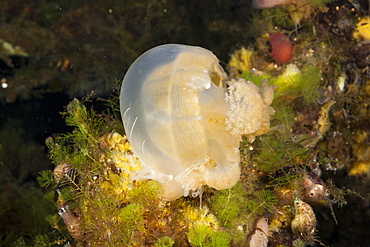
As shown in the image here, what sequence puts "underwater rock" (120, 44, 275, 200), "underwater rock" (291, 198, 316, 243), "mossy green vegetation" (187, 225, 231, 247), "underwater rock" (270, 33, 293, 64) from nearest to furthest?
"underwater rock" (120, 44, 275, 200) → "mossy green vegetation" (187, 225, 231, 247) → "underwater rock" (291, 198, 316, 243) → "underwater rock" (270, 33, 293, 64)

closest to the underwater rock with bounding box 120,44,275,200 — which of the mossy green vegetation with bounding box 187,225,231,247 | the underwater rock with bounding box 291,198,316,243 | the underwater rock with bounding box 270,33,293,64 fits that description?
the mossy green vegetation with bounding box 187,225,231,247

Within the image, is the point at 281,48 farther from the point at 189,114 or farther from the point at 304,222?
the point at 189,114

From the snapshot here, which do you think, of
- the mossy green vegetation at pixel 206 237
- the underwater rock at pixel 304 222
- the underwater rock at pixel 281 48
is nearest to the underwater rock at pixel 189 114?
the mossy green vegetation at pixel 206 237

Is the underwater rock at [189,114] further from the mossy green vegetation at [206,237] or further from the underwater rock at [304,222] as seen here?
the underwater rock at [304,222]

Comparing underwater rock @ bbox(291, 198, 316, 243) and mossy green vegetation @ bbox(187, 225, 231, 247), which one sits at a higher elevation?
mossy green vegetation @ bbox(187, 225, 231, 247)

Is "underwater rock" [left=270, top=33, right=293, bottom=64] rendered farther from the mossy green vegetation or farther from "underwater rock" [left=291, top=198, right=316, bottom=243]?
the mossy green vegetation

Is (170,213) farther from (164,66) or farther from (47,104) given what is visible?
(47,104)

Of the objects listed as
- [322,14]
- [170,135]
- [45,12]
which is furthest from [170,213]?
[45,12]

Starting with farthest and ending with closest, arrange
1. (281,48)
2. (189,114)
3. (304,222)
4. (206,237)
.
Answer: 1. (281,48)
2. (304,222)
3. (206,237)
4. (189,114)

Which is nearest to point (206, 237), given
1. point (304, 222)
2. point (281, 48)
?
point (304, 222)
